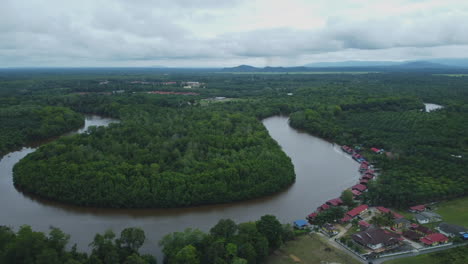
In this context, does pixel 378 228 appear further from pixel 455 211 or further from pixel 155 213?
pixel 155 213

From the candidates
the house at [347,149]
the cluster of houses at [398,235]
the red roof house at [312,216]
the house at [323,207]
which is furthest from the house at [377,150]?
the red roof house at [312,216]

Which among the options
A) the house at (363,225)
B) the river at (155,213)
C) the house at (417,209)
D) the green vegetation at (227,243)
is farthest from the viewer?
the house at (417,209)

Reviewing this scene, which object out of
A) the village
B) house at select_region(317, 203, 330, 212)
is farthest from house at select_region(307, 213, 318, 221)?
house at select_region(317, 203, 330, 212)

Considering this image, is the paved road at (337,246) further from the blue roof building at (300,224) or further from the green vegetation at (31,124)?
the green vegetation at (31,124)

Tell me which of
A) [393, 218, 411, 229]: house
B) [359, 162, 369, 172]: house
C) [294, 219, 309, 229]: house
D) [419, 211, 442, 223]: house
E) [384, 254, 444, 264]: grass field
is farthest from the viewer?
[359, 162, 369, 172]: house

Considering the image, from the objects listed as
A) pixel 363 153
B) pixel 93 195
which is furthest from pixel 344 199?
pixel 93 195

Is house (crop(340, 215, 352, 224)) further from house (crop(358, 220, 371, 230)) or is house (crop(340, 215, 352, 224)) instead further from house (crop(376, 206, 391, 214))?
house (crop(376, 206, 391, 214))
